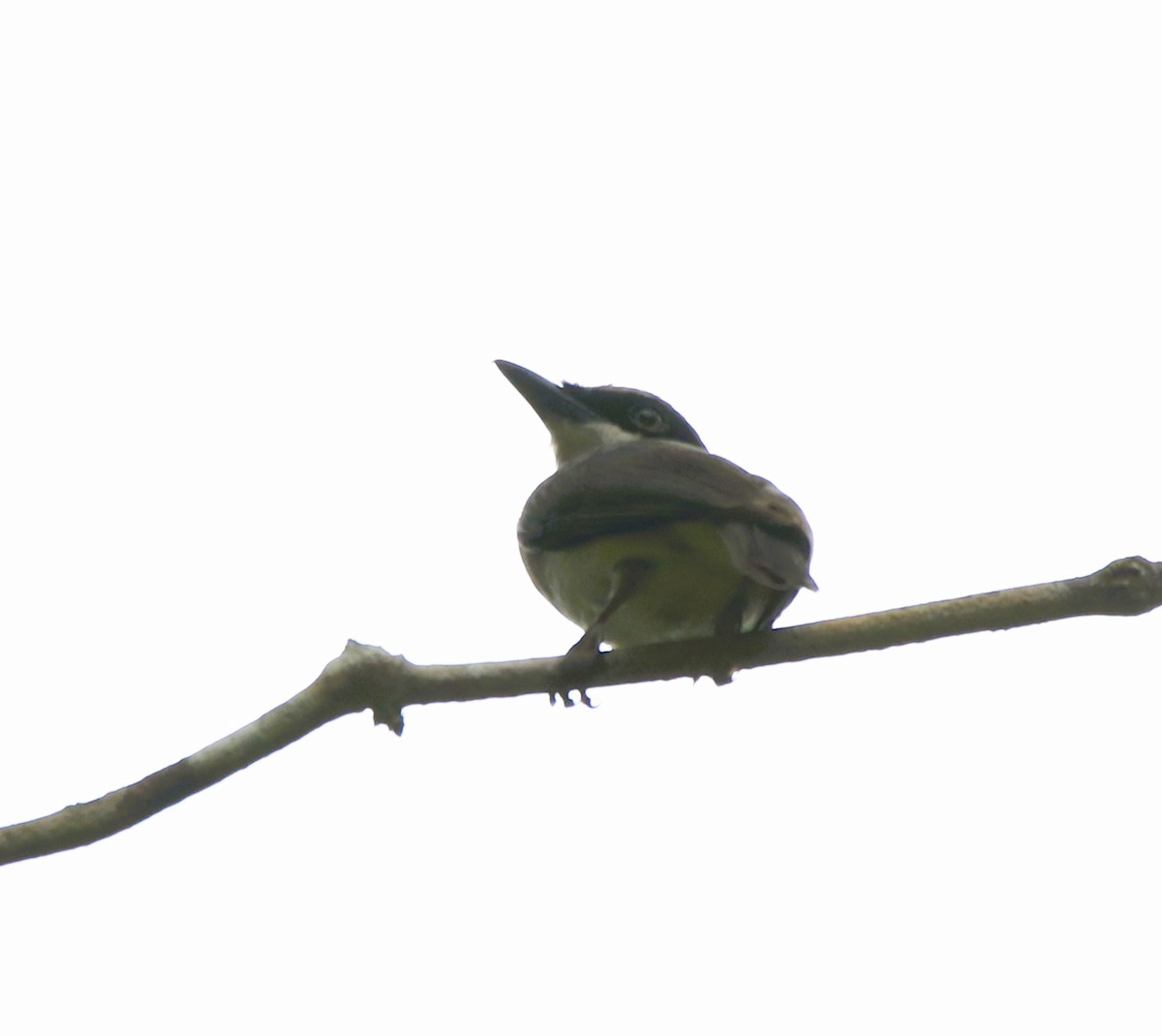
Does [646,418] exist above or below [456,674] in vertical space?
above

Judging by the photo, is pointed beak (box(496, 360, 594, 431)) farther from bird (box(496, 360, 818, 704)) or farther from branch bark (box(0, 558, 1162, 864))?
branch bark (box(0, 558, 1162, 864))

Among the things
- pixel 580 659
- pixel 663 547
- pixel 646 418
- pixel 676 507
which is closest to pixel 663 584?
pixel 663 547

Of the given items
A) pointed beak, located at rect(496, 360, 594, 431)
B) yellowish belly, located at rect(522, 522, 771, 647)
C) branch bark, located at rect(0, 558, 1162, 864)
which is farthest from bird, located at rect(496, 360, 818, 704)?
pointed beak, located at rect(496, 360, 594, 431)

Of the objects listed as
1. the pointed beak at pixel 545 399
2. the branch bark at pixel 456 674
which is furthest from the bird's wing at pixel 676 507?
the pointed beak at pixel 545 399

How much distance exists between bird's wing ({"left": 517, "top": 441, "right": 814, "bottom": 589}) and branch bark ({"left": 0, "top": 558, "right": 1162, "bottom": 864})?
0.77 meters

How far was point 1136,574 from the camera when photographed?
3.55 meters

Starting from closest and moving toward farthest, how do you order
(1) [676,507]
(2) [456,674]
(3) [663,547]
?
1. (2) [456,674]
2. (1) [676,507]
3. (3) [663,547]

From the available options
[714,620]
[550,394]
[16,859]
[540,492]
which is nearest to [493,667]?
[16,859]

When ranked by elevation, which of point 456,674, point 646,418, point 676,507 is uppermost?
point 646,418

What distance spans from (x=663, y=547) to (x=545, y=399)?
6.62 ft

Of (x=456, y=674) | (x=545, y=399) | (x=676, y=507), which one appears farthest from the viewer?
(x=545, y=399)

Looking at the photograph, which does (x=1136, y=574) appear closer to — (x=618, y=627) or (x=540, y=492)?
(x=618, y=627)

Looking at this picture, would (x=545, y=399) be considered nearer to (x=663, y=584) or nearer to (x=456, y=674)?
(x=663, y=584)

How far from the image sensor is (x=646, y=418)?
22.6 feet
